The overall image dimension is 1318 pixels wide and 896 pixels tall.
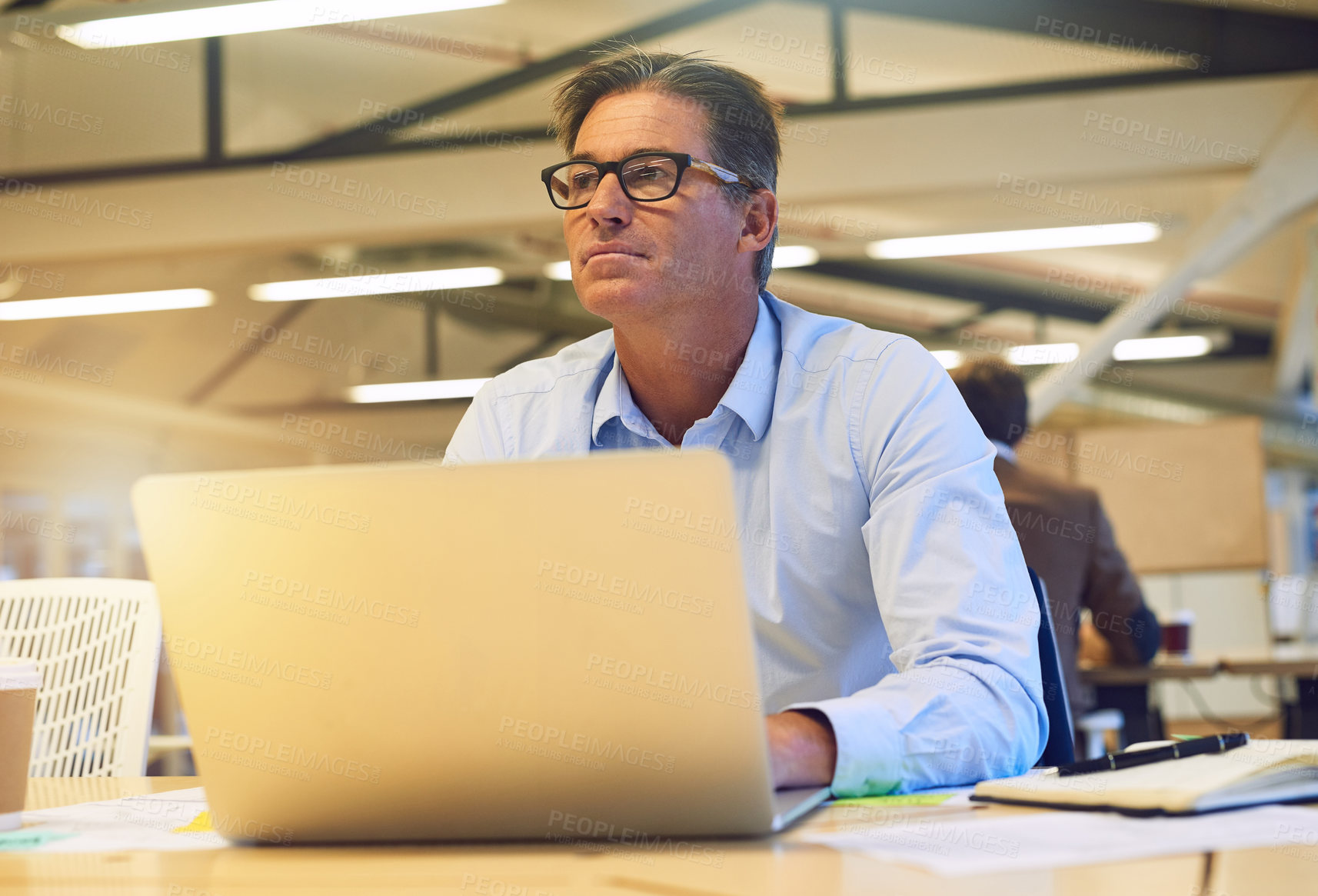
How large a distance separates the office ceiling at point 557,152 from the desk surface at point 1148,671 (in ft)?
7.18

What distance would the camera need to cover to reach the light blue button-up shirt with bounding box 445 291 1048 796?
3.20 ft

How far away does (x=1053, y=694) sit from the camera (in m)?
1.65

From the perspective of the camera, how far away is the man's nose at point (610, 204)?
4.52ft

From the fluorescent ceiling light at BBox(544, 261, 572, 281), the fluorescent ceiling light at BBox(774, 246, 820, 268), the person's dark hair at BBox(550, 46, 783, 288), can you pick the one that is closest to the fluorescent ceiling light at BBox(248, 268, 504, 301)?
the fluorescent ceiling light at BBox(544, 261, 572, 281)

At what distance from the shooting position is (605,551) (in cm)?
65

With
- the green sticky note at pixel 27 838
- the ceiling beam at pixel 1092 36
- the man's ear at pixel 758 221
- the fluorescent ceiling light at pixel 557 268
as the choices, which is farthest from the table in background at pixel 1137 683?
the fluorescent ceiling light at pixel 557 268

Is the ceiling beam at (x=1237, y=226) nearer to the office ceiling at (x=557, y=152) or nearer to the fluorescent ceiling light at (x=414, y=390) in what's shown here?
the office ceiling at (x=557, y=152)

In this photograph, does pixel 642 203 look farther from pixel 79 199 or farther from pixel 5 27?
pixel 79 199

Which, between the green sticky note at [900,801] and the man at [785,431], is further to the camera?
the man at [785,431]

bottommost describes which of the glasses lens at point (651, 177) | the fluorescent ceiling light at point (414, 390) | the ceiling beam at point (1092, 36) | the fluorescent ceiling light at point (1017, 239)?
the glasses lens at point (651, 177)

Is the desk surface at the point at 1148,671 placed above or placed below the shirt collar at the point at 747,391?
below

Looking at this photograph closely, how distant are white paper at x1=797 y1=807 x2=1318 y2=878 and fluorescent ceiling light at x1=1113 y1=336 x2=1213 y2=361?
8818 mm

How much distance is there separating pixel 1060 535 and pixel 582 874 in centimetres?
278

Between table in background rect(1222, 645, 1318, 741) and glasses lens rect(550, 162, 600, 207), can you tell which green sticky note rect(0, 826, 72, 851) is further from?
table in background rect(1222, 645, 1318, 741)
